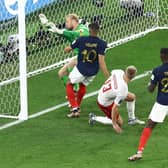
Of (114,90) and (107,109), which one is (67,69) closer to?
(107,109)

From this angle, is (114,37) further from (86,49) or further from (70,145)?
(70,145)

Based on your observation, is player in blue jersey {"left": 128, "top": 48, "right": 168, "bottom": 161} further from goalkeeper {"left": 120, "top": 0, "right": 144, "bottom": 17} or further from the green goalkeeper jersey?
goalkeeper {"left": 120, "top": 0, "right": 144, "bottom": 17}

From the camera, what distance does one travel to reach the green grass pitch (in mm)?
11484

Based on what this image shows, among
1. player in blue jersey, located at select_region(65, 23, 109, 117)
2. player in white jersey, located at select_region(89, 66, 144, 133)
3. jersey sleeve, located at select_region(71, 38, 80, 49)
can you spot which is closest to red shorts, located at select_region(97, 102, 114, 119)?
player in white jersey, located at select_region(89, 66, 144, 133)

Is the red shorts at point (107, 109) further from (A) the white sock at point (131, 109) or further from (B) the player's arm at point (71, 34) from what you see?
(B) the player's arm at point (71, 34)

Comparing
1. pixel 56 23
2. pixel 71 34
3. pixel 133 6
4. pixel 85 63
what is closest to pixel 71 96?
pixel 85 63

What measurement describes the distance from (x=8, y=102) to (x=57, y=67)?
9.65 feet

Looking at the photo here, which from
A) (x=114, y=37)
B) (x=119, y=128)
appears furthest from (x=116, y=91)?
(x=114, y=37)

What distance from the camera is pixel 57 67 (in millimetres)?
17500

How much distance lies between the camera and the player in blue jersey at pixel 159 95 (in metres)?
11.4

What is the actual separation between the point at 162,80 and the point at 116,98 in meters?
1.43

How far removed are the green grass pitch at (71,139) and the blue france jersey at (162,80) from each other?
0.83m

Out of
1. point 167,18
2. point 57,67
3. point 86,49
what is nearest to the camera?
point 86,49

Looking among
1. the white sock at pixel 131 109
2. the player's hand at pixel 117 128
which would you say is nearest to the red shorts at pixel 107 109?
the white sock at pixel 131 109
